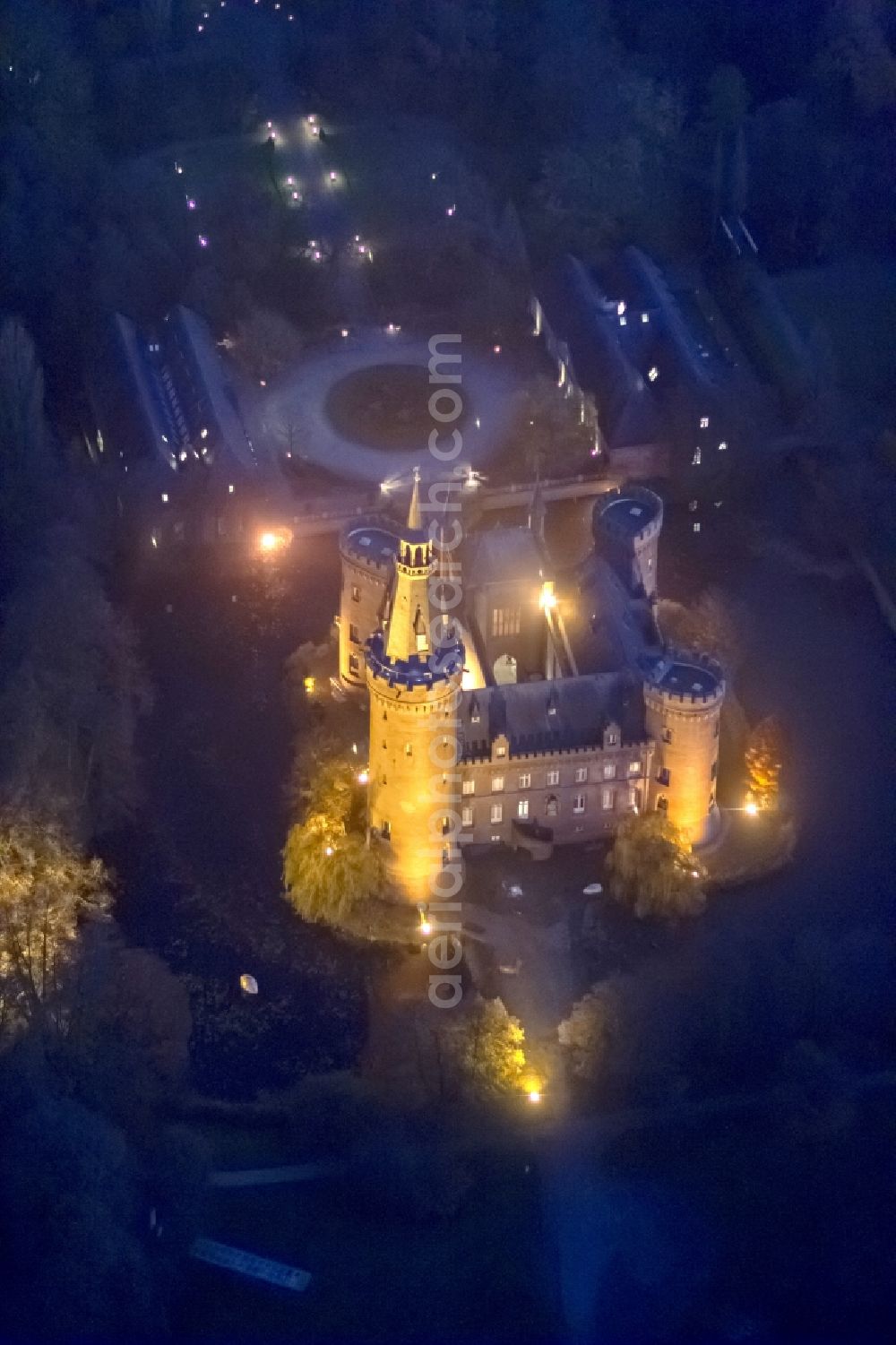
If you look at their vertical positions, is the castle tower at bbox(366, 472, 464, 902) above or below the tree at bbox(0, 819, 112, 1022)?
above

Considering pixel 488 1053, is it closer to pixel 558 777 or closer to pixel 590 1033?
pixel 590 1033

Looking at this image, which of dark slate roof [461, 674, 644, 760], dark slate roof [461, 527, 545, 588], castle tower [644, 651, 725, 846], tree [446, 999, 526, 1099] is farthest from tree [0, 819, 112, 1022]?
castle tower [644, 651, 725, 846]

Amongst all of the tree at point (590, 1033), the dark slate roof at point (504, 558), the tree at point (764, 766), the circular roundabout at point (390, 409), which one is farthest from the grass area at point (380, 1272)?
the circular roundabout at point (390, 409)

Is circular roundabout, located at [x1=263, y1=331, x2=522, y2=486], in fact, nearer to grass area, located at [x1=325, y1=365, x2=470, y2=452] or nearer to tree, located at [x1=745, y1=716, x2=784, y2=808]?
grass area, located at [x1=325, y1=365, x2=470, y2=452]

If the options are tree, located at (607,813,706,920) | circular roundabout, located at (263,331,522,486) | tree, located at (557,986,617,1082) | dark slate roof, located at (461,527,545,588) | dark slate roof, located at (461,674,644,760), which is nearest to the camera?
tree, located at (557,986,617,1082)

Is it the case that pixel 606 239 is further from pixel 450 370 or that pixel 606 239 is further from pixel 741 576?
pixel 741 576

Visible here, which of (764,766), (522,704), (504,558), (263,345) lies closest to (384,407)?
(263,345)

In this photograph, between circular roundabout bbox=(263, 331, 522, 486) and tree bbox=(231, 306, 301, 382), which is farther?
tree bbox=(231, 306, 301, 382)

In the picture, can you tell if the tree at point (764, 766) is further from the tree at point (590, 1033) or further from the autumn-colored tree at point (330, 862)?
the autumn-colored tree at point (330, 862)
